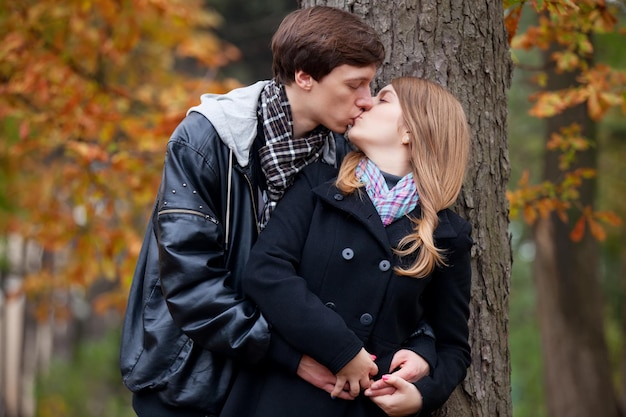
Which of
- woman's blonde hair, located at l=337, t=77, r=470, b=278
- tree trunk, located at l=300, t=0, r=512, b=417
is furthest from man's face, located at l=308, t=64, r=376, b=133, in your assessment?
→ tree trunk, located at l=300, t=0, r=512, b=417

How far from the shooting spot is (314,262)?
2.71 metres

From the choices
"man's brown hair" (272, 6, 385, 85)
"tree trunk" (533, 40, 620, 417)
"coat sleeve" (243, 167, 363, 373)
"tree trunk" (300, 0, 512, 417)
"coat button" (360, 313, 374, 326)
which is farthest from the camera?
"tree trunk" (533, 40, 620, 417)

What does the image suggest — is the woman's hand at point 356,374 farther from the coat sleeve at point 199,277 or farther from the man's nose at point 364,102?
the man's nose at point 364,102

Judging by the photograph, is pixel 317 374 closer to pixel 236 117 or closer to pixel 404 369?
pixel 404 369

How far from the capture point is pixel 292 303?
8.48 feet

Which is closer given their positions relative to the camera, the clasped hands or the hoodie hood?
the clasped hands

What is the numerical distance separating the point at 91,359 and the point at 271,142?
11076mm

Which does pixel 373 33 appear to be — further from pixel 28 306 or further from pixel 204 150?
pixel 28 306

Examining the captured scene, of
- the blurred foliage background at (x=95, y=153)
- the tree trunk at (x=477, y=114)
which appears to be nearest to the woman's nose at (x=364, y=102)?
the tree trunk at (x=477, y=114)

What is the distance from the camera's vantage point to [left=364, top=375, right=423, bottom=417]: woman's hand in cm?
266

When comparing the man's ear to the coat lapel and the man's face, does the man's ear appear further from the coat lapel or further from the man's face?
the coat lapel

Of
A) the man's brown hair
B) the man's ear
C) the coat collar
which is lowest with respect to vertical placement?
the coat collar

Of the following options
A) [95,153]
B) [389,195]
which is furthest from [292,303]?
[95,153]

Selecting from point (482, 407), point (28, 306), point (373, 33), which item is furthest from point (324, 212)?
point (28, 306)
